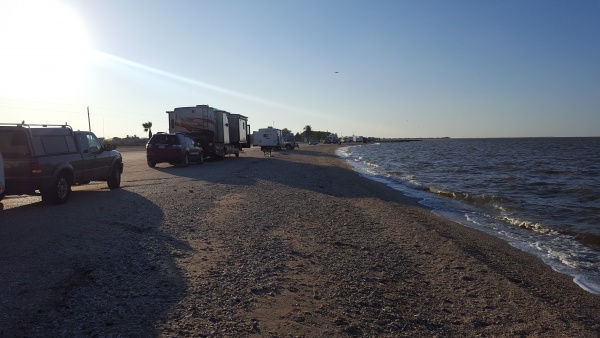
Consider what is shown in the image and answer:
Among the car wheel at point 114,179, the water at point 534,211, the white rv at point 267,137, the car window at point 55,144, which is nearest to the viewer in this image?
the water at point 534,211

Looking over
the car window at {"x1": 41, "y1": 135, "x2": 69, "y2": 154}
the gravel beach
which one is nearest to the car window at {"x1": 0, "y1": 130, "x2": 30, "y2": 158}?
the car window at {"x1": 41, "y1": 135, "x2": 69, "y2": 154}

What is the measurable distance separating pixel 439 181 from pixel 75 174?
18.1 metres

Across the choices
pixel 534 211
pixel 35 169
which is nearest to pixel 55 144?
pixel 35 169

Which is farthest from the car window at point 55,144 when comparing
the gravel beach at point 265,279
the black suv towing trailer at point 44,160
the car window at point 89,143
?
the gravel beach at point 265,279

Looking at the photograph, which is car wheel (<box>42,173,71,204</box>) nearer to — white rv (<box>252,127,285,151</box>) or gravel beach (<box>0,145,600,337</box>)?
gravel beach (<box>0,145,600,337</box>)

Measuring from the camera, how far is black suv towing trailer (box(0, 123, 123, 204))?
10.8m

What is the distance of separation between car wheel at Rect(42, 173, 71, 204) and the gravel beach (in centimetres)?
70

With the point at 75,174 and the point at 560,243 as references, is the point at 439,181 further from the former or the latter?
the point at 75,174

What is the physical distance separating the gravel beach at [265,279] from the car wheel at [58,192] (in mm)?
697

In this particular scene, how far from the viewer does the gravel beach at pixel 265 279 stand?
4422 millimetres

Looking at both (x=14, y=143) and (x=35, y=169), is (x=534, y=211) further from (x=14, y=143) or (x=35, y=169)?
(x=14, y=143)

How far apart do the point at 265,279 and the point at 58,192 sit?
8.10 m

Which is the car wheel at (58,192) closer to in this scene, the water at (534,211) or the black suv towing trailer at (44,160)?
the black suv towing trailer at (44,160)

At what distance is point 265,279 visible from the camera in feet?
18.9
